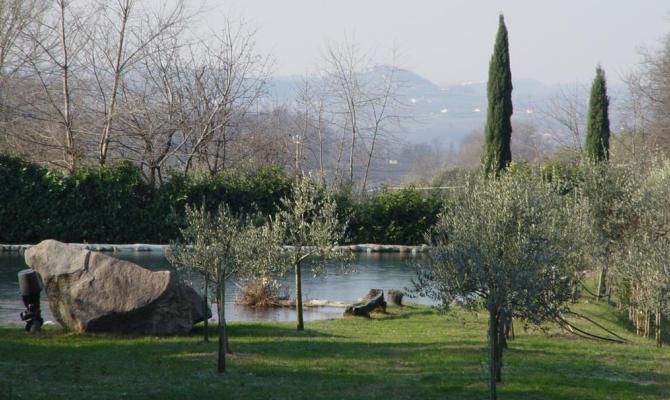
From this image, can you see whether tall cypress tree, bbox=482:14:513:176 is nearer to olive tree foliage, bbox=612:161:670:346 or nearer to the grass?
olive tree foliage, bbox=612:161:670:346

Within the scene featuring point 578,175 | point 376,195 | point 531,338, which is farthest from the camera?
point 376,195

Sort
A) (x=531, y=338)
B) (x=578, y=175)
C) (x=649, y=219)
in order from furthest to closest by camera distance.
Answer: (x=578, y=175) < (x=649, y=219) < (x=531, y=338)

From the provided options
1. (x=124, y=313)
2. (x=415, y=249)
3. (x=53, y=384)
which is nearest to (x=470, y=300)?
(x=53, y=384)

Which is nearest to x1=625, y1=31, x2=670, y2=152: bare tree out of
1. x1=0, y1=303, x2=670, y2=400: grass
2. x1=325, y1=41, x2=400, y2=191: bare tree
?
x1=325, y1=41, x2=400, y2=191: bare tree

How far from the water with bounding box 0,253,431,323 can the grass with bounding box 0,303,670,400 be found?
2.18 meters

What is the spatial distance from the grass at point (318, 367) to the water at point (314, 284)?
2.18m

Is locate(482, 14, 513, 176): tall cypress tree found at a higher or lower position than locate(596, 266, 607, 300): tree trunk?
higher

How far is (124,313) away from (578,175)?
11.9 m

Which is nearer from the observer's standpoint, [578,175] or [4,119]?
[578,175]

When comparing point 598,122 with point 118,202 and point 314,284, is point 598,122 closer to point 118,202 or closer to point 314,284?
point 314,284

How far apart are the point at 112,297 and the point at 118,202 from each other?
53.8ft

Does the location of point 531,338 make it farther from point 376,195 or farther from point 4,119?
point 4,119

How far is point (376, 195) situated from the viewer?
33.8 m

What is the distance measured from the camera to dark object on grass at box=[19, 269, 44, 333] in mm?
13977
